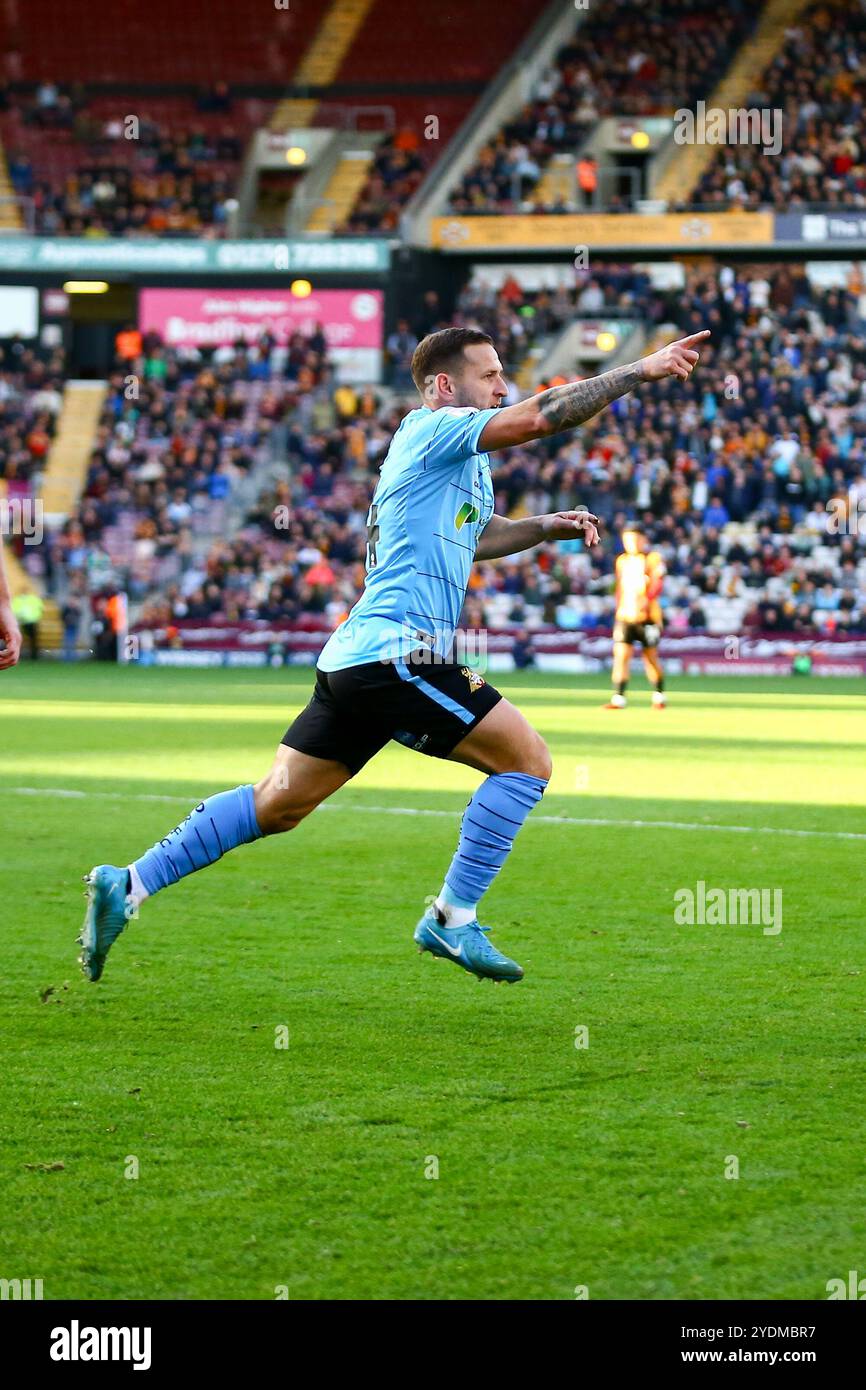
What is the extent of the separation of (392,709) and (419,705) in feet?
0.30

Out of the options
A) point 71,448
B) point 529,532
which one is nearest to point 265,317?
point 71,448

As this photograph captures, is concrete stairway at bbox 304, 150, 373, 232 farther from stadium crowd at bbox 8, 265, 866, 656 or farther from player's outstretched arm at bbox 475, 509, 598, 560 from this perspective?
player's outstretched arm at bbox 475, 509, 598, 560

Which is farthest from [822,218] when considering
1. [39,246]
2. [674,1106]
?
[674,1106]

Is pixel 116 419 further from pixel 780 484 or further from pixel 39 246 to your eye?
pixel 780 484

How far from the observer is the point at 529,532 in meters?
7.25

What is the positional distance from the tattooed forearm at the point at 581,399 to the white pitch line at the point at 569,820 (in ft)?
21.4

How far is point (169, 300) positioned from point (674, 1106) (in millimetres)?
40223

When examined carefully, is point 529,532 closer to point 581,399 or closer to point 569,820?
point 581,399

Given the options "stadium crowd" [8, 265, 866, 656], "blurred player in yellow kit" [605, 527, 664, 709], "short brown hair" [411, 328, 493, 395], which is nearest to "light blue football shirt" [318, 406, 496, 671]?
"short brown hair" [411, 328, 493, 395]

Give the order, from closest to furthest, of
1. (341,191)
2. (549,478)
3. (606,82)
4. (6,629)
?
1. (6,629)
2. (549,478)
3. (341,191)
4. (606,82)

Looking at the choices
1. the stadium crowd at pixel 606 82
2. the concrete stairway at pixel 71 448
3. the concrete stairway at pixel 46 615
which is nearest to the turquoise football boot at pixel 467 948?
the concrete stairway at pixel 46 615

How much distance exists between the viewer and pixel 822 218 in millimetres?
41156

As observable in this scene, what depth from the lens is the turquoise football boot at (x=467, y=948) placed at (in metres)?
6.83

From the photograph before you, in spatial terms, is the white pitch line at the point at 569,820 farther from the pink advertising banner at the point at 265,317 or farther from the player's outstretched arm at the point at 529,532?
the pink advertising banner at the point at 265,317
